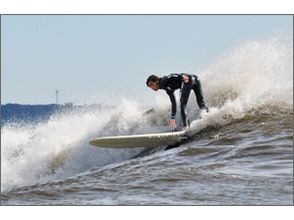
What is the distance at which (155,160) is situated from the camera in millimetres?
9734

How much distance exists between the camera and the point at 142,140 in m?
11.7

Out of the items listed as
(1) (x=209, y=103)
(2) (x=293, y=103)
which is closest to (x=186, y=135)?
(1) (x=209, y=103)

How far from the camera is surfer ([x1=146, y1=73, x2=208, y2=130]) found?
11852 mm

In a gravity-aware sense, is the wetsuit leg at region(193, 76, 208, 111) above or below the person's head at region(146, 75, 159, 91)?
below

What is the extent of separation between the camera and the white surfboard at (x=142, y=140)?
11461 millimetres

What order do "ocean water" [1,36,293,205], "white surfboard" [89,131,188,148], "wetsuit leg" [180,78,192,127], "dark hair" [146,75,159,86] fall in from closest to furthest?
"ocean water" [1,36,293,205] < "white surfboard" [89,131,188,148] < "dark hair" [146,75,159,86] < "wetsuit leg" [180,78,192,127]

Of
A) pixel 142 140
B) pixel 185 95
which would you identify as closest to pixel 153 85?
pixel 185 95

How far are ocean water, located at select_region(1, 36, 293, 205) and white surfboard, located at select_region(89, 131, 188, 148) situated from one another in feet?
0.76

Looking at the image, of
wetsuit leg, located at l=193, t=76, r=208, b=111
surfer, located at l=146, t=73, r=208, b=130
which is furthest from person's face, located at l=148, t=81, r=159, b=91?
wetsuit leg, located at l=193, t=76, r=208, b=111

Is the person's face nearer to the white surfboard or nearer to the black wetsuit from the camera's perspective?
the black wetsuit

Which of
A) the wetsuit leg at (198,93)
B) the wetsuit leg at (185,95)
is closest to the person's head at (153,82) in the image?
the wetsuit leg at (185,95)

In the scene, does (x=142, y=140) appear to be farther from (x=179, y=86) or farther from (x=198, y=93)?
(x=198, y=93)

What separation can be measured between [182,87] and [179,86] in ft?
0.22

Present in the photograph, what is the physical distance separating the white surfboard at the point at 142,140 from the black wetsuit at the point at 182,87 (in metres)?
0.46
